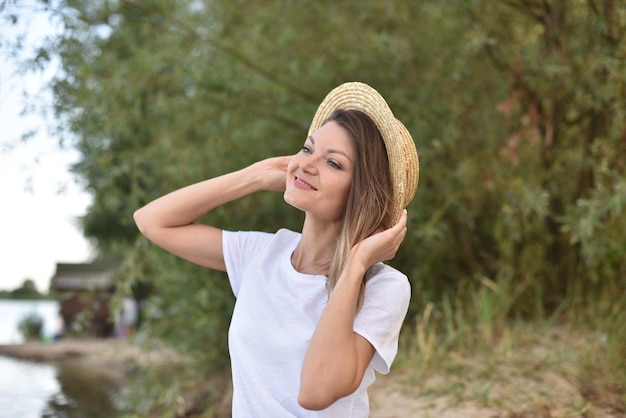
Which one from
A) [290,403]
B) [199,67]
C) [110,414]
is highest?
[199,67]

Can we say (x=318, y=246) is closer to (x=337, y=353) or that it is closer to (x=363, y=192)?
(x=363, y=192)

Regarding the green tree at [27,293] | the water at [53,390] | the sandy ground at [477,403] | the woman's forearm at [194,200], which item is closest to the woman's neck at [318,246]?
the woman's forearm at [194,200]

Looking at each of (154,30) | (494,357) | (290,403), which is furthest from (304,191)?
(154,30)

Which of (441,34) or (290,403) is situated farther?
(441,34)

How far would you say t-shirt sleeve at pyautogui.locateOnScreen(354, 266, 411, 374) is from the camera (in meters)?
1.58

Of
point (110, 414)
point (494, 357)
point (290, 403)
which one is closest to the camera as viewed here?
point (290, 403)

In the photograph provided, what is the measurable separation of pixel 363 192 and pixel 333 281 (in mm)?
217

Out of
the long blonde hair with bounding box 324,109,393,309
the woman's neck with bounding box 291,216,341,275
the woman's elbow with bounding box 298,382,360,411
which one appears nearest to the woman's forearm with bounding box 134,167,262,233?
the woman's neck with bounding box 291,216,341,275

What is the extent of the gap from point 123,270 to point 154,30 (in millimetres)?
1406

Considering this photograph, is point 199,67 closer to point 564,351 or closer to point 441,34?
point 441,34

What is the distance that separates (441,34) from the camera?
4.47m

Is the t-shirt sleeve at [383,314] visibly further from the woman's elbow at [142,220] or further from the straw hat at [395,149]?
the woman's elbow at [142,220]

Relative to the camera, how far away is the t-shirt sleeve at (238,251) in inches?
77.1

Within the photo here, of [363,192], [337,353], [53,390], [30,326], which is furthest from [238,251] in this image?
[30,326]
